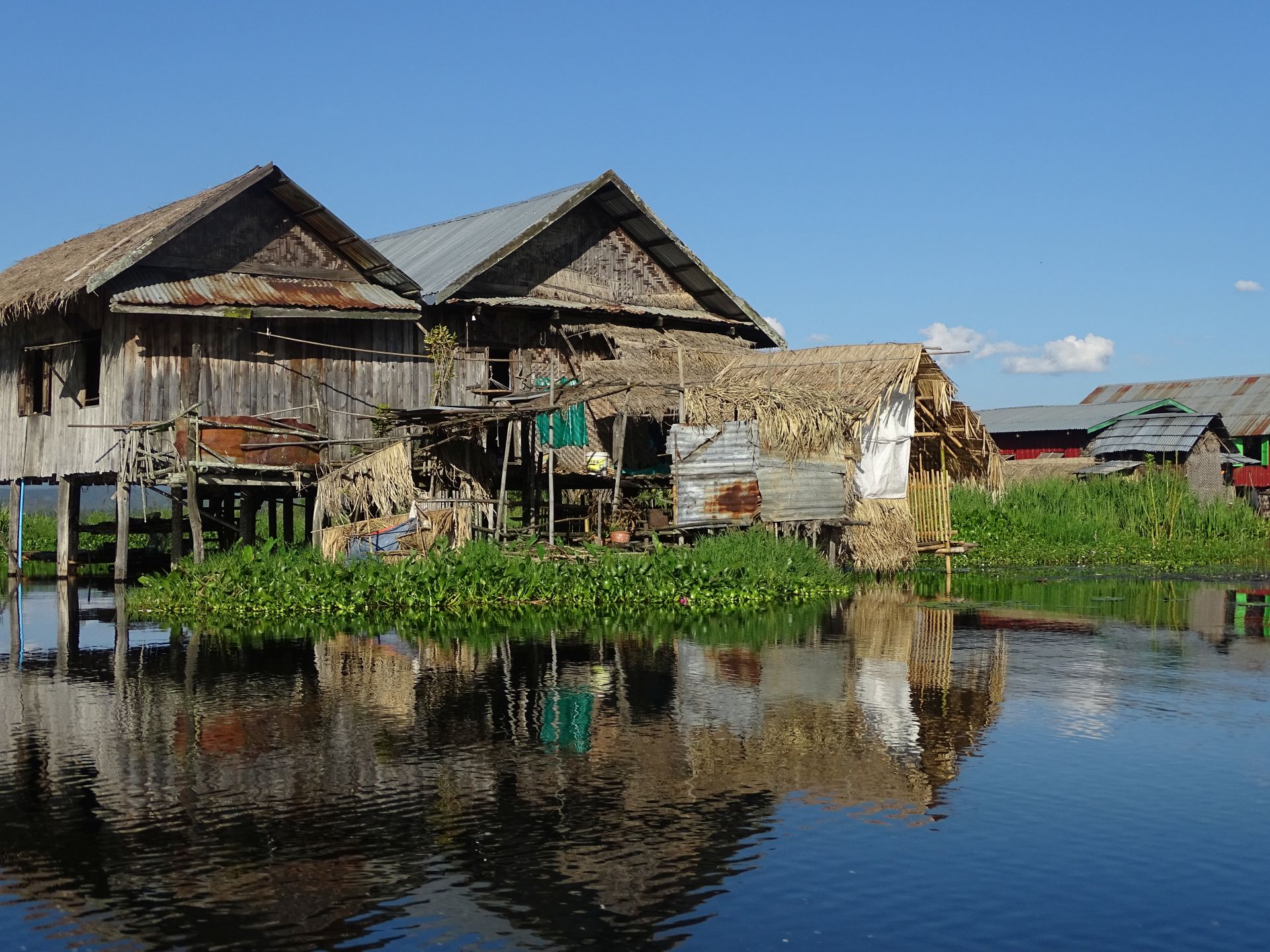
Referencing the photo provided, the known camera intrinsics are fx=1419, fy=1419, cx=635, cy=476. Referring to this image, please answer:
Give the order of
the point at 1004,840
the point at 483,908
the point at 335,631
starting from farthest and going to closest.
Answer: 1. the point at 335,631
2. the point at 1004,840
3. the point at 483,908

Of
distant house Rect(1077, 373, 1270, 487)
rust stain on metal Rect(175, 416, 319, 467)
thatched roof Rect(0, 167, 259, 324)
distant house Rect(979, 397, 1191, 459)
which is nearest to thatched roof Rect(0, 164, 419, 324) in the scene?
thatched roof Rect(0, 167, 259, 324)

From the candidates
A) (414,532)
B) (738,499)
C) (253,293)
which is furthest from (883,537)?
(253,293)

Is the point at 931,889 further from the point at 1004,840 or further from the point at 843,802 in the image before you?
the point at 843,802

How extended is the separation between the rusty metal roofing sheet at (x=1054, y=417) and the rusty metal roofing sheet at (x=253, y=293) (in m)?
25.3

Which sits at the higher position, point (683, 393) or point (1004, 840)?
point (683, 393)

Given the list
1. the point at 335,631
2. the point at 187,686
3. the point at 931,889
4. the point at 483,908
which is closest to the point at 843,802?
the point at 931,889

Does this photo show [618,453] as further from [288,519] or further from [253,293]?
[288,519]

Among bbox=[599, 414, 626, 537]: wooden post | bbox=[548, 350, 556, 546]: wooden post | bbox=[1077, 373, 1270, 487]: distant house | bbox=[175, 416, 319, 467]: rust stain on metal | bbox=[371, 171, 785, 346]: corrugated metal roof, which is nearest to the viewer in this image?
bbox=[548, 350, 556, 546]: wooden post

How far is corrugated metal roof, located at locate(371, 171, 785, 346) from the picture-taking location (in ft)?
76.2

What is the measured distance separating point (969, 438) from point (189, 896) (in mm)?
21068

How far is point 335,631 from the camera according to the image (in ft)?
49.4

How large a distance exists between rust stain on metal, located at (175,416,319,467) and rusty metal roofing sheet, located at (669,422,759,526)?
555cm

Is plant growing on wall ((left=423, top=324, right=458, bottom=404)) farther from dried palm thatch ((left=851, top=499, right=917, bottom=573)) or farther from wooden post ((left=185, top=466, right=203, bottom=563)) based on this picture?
dried palm thatch ((left=851, top=499, right=917, bottom=573))

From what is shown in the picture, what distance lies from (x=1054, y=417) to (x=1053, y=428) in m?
1.41
